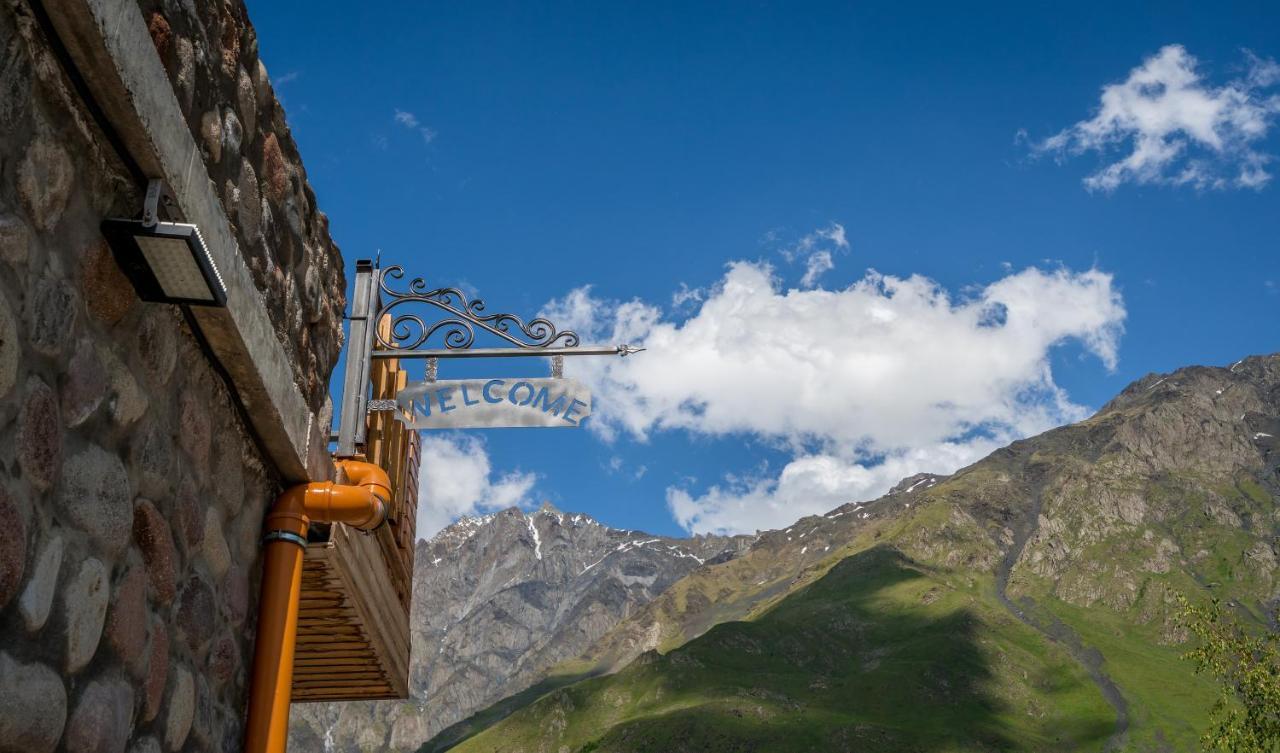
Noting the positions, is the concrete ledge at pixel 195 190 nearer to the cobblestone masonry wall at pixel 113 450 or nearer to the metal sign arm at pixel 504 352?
the cobblestone masonry wall at pixel 113 450

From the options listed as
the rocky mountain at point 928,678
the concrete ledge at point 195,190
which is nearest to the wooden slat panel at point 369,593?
the concrete ledge at point 195,190

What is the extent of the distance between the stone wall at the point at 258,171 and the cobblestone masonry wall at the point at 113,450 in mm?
14

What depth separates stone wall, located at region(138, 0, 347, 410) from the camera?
3.78 m

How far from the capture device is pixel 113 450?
10.7ft

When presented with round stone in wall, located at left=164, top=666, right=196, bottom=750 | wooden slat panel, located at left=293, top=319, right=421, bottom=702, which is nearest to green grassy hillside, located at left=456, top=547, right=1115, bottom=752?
wooden slat panel, located at left=293, top=319, right=421, bottom=702

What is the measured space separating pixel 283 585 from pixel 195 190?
1.72m

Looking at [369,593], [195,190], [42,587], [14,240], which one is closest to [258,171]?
[195,190]

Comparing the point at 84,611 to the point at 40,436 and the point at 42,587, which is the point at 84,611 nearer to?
the point at 42,587

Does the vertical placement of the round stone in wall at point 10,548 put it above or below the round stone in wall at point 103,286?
below

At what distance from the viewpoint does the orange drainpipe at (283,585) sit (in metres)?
4.41

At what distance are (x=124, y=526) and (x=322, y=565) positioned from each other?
1.80 metres

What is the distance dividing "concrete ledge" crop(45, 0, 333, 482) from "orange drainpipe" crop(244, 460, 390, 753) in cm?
15

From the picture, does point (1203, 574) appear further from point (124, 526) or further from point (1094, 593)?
point (124, 526)

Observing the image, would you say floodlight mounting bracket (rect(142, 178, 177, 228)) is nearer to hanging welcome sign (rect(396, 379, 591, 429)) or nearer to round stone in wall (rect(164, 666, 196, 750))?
round stone in wall (rect(164, 666, 196, 750))
